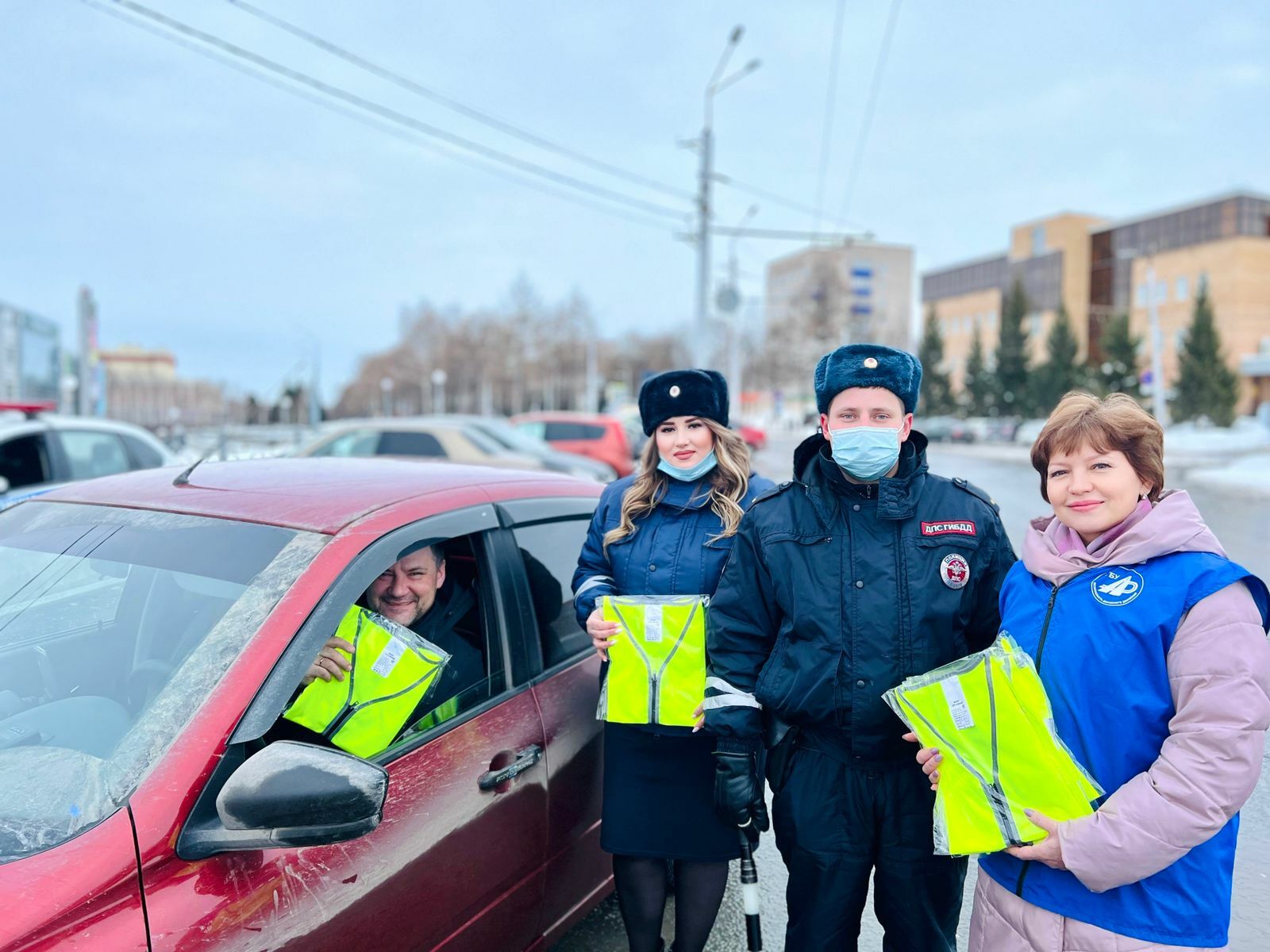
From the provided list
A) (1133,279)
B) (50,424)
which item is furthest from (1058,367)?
(50,424)

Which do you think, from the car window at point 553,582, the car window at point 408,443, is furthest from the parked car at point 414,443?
the car window at point 553,582

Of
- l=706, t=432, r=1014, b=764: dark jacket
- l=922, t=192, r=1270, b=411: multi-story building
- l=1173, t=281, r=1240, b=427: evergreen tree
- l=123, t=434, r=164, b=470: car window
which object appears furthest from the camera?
l=922, t=192, r=1270, b=411: multi-story building

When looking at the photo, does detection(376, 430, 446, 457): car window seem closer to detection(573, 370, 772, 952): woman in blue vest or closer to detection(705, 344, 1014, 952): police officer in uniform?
detection(573, 370, 772, 952): woman in blue vest

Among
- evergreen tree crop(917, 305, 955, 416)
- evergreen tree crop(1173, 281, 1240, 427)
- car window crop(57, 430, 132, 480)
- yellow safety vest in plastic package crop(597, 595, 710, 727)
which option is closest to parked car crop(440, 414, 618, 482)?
car window crop(57, 430, 132, 480)

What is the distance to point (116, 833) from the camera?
1525 mm

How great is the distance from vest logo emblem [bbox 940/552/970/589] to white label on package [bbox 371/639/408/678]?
1.34m

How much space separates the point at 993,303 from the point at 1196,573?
252 ft

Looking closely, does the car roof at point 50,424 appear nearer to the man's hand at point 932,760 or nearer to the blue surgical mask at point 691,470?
the blue surgical mask at point 691,470

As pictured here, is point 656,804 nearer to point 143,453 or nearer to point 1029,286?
point 143,453

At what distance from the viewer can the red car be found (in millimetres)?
1542

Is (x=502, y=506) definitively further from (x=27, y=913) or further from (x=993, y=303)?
(x=993, y=303)

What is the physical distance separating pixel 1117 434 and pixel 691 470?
1277 mm

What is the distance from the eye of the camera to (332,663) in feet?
6.73

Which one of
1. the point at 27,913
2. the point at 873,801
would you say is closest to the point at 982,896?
the point at 873,801
